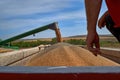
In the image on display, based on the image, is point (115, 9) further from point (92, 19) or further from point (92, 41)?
point (92, 41)

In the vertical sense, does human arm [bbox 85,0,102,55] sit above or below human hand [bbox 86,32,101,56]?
above

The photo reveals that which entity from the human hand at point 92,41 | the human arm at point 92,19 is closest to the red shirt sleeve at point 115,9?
the human arm at point 92,19

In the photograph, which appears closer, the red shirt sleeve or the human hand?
the red shirt sleeve

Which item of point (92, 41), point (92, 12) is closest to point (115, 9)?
point (92, 12)

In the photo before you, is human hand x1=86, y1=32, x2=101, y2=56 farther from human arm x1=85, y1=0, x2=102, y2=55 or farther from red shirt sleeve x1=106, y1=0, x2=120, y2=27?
red shirt sleeve x1=106, y1=0, x2=120, y2=27

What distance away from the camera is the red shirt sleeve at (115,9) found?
2.39 metres

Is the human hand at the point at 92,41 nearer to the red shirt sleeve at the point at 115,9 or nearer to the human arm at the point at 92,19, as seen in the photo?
the human arm at the point at 92,19

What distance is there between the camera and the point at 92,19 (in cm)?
250

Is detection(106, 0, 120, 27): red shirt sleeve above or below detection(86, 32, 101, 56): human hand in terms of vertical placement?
above

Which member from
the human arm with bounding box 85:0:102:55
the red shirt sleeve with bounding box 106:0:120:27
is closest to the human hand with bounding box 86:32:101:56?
the human arm with bounding box 85:0:102:55

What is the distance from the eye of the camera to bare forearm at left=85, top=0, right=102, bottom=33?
8.13 feet

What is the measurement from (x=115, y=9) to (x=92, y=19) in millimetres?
177

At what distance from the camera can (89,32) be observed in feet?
8.32

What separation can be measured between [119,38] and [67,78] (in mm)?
768
